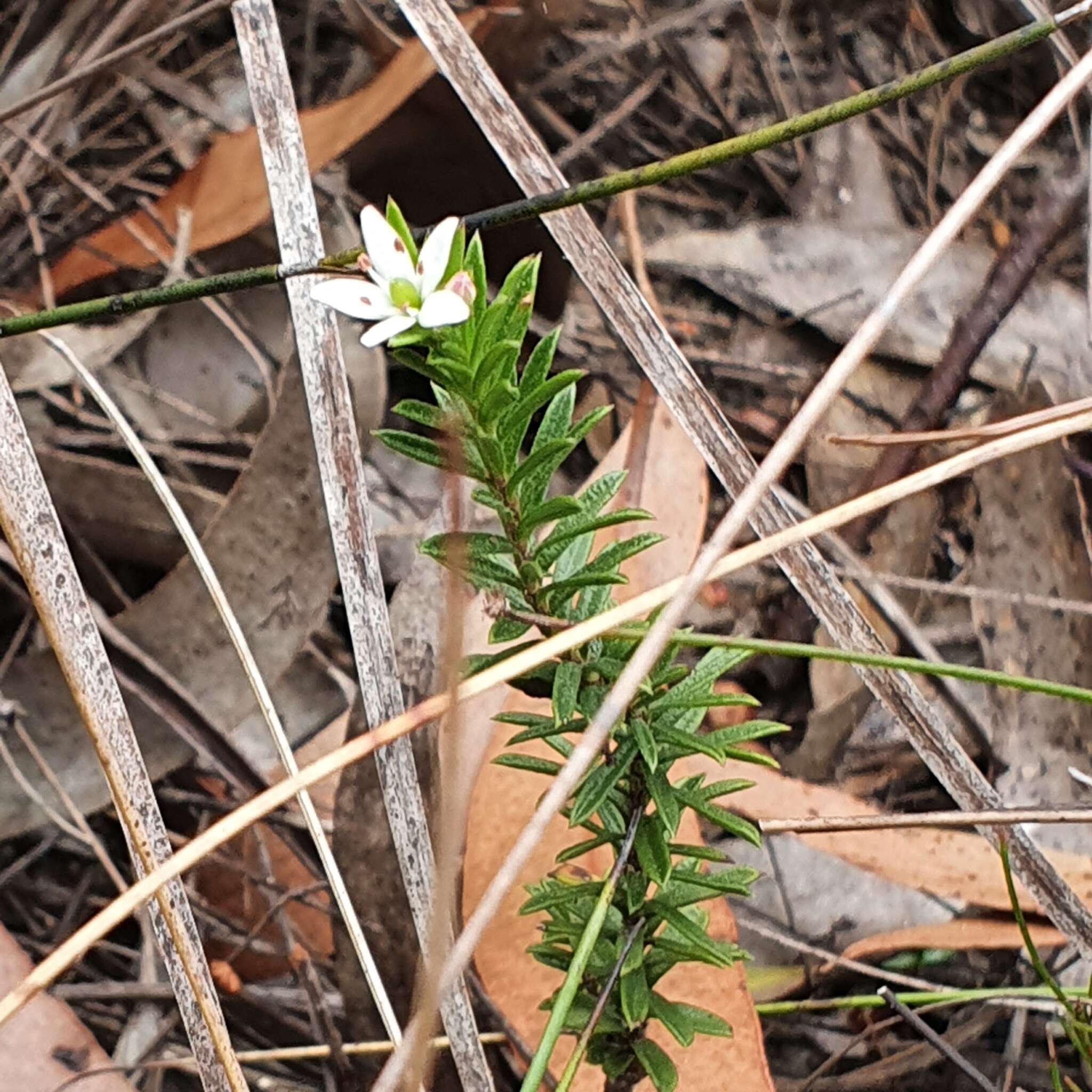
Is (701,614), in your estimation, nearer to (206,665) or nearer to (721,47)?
(206,665)

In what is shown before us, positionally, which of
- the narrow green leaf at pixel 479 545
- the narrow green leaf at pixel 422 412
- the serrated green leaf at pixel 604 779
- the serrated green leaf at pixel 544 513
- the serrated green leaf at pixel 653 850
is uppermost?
the narrow green leaf at pixel 422 412

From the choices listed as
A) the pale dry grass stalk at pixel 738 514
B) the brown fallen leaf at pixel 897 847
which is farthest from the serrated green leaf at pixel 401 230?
the brown fallen leaf at pixel 897 847

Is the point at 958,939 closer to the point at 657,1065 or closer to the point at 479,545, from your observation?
the point at 657,1065

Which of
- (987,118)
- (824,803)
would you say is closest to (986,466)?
(824,803)

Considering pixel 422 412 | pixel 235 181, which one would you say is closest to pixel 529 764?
pixel 422 412

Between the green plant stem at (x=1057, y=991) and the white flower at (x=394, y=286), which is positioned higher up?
the white flower at (x=394, y=286)

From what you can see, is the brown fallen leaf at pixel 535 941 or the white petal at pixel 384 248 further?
the brown fallen leaf at pixel 535 941

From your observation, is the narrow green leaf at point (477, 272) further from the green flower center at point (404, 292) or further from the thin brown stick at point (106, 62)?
the thin brown stick at point (106, 62)
